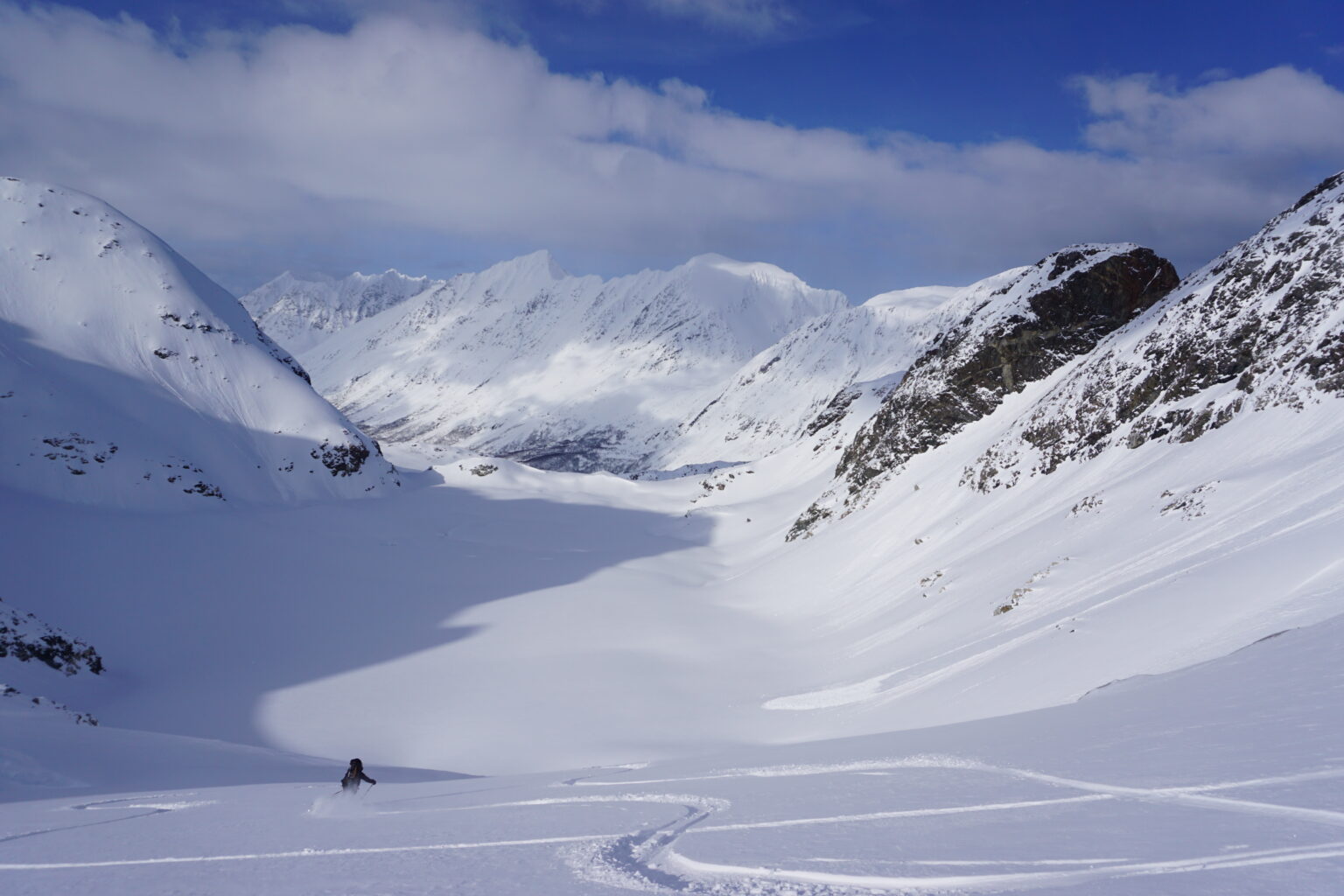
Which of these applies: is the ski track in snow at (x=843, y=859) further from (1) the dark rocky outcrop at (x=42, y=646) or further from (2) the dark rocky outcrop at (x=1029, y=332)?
(2) the dark rocky outcrop at (x=1029, y=332)

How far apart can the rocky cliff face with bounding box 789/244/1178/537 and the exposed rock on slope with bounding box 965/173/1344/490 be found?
6.97 meters

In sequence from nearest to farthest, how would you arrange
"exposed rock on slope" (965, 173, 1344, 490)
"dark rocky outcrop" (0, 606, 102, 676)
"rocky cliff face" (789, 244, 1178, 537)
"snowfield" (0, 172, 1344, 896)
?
1. "snowfield" (0, 172, 1344, 896)
2. "exposed rock on slope" (965, 173, 1344, 490)
3. "dark rocky outcrop" (0, 606, 102, 676)
4. "rocky cliff face" (789, 244, 1178, 537)

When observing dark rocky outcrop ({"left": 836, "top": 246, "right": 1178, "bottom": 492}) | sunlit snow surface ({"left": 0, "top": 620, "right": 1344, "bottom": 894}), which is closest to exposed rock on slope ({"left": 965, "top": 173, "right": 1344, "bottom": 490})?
dark rocky outcrop ({"left": 836, "top": 246, "right": 1178, "bottom": 492})

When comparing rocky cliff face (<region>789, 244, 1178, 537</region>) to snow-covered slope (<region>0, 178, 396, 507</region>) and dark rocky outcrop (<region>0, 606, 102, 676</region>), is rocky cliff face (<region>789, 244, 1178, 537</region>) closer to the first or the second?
dark rocky outcrop (<region>0, 606, 102, 676</region>)

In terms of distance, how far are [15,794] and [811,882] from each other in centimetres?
1491

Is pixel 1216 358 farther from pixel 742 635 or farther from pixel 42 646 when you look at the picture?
pixel 42 646

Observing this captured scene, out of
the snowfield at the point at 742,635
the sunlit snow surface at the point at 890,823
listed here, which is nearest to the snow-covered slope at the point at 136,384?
the snowfield at the point at 742,635

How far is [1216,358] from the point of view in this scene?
26953mm

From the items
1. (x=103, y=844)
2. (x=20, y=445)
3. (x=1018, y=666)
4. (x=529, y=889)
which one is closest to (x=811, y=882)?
(x=529, y=889)

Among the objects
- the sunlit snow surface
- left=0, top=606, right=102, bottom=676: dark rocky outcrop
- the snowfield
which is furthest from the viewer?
left=0, top=606, right=102, bottom=676: dark rocky outcrop

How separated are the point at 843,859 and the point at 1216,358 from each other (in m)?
28.4

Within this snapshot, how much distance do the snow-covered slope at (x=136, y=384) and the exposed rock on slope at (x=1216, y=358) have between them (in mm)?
51128

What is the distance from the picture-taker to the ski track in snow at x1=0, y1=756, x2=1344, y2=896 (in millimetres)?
4762

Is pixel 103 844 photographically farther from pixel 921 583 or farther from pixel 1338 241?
pixel 1338 241
